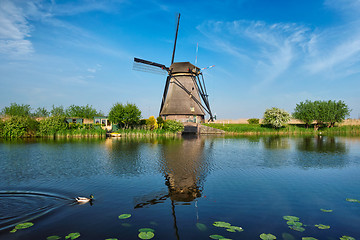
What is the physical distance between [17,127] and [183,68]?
118ft

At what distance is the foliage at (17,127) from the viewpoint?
140ft

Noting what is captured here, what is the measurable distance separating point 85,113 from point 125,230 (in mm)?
73269

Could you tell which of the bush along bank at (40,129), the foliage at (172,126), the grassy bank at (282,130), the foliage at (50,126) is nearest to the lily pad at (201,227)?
the foliage at (172,126)

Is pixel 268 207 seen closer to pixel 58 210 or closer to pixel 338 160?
pixel 58 210

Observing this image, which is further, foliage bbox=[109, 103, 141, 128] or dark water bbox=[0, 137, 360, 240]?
foliage bbox=[109, 103, 141, 128]

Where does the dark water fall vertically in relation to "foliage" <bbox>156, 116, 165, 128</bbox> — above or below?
below

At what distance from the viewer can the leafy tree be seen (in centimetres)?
5709

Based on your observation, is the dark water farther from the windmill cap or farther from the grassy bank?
the windmill cap

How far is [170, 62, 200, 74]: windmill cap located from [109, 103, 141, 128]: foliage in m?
13.1

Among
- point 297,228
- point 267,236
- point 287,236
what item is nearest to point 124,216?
point 267,236

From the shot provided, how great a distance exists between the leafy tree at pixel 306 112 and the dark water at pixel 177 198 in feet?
148

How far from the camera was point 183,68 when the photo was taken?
51406mm

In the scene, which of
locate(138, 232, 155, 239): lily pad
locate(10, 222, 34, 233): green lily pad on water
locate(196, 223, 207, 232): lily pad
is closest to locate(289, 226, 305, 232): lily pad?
locate(196, 223, 207, 232): lily pad

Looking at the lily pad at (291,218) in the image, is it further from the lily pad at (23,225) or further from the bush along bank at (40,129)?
the bush along bank at (40,129)
